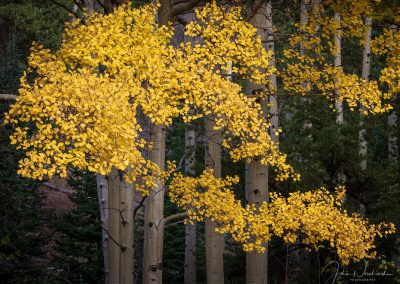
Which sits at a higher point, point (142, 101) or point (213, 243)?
point (142, 101)

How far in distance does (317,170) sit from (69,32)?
5853mm

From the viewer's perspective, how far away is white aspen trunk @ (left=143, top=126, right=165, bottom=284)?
982 centimetres

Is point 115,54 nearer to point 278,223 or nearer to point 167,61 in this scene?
point 167,61

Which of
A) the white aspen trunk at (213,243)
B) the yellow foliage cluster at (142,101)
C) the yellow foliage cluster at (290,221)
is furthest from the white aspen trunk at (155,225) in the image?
the white aspen trunk at (213,243)

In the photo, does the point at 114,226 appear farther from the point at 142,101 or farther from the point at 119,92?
the point at 119,92

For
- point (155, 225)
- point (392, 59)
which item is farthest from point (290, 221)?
point (392, 59)

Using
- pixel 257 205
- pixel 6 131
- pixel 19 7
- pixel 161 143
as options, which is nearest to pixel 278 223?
pixel 257 205

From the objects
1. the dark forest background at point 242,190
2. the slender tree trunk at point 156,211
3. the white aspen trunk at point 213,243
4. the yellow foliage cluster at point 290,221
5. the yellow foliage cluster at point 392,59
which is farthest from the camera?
the dark forest background at point 242,190

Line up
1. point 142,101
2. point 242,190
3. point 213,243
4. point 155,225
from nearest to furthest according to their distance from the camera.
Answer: point 142,101 < point 155,225 < point 213,243 < point 242,190

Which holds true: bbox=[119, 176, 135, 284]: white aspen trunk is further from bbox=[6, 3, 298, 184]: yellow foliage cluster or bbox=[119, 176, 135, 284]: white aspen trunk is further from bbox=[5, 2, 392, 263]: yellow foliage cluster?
bbox=[6, 3, 298, 184]: yellow foliage cluster

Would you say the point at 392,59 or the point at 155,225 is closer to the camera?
the point at 392,59

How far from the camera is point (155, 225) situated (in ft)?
32.7

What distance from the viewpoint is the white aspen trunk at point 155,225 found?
9.82 meters

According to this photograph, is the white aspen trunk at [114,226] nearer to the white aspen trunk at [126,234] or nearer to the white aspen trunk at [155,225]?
the white aspen trunk at [126,234]
